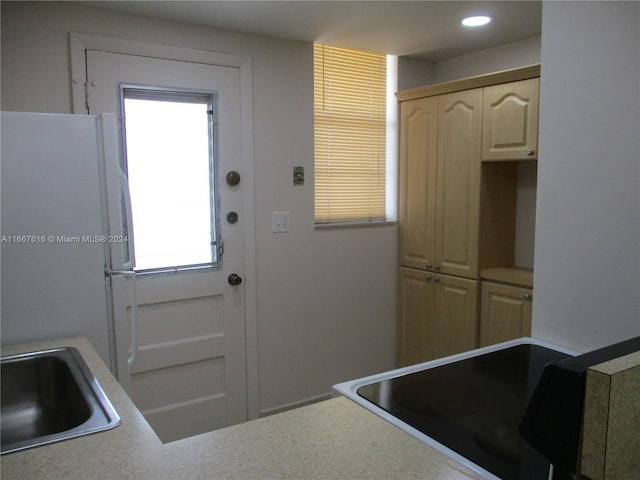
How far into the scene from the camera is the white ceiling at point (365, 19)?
2.32 meters

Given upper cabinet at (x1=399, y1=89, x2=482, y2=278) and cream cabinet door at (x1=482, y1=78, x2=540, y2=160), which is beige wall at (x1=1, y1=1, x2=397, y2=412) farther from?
cream cabinet door at (x1=482, y1=78, x2=540, y2=160)

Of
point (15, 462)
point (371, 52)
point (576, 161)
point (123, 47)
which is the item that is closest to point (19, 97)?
point (123, 47)

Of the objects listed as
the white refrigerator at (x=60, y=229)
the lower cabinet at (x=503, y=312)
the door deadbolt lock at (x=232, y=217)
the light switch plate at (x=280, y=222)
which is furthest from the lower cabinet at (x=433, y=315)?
the white refrigerator at (x=60, y=229)

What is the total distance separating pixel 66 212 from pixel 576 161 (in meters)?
1.64

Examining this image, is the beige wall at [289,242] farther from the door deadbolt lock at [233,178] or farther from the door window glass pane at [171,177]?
the door window glass pane at [171,177]

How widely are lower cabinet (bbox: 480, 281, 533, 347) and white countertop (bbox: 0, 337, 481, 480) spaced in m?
1.83

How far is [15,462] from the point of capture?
962 mm

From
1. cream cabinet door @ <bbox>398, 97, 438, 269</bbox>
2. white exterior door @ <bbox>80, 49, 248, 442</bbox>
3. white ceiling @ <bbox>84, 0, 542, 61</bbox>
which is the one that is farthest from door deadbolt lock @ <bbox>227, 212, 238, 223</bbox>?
cream cabinet door @ <bbox>398, 97, 438, 269</bbox>

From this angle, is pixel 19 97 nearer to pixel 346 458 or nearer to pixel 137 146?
pixel 137 146

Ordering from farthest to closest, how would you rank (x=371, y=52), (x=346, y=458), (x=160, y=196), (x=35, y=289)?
1. (x=371, y=52)
2. (x=160, y=196)
3. (x=35, y=289)
4. (x=346, y=458)

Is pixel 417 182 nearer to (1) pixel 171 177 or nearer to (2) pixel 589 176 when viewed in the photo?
(1) pixel 171 177

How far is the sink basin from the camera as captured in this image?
1411mm

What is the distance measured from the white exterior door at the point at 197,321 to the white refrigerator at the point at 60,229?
75cm

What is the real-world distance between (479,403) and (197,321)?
1817 mm
